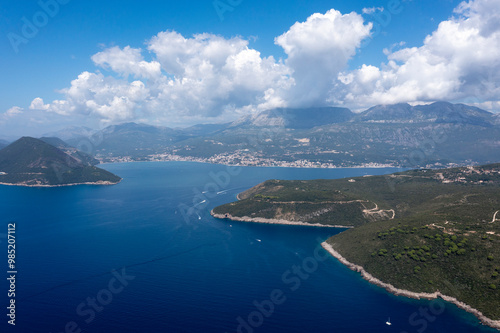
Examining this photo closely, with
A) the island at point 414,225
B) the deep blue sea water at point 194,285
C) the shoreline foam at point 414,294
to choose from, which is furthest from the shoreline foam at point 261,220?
the shoreline foam at point 414,294

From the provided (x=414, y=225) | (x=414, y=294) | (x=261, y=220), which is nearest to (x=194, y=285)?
(x=414, y=294)

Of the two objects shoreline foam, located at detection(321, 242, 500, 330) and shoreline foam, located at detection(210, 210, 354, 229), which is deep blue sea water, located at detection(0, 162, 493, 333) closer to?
shoreline foam, located at detection(321, 242, 500, 330)

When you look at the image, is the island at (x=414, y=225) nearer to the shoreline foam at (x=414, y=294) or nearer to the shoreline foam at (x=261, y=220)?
the shoreline foam at (x=414, y=294)

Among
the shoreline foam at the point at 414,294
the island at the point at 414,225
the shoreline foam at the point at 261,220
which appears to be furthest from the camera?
the shoreline foam at the point at 261,220

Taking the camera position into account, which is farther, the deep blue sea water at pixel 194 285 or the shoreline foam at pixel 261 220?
the shoreline foam at pixel 261 220

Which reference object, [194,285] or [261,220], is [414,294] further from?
[261,220]

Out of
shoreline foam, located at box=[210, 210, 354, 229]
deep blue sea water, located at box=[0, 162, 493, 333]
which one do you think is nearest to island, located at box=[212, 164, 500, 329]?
shoreline foam, located at box=[210, 210, 354, 229]
